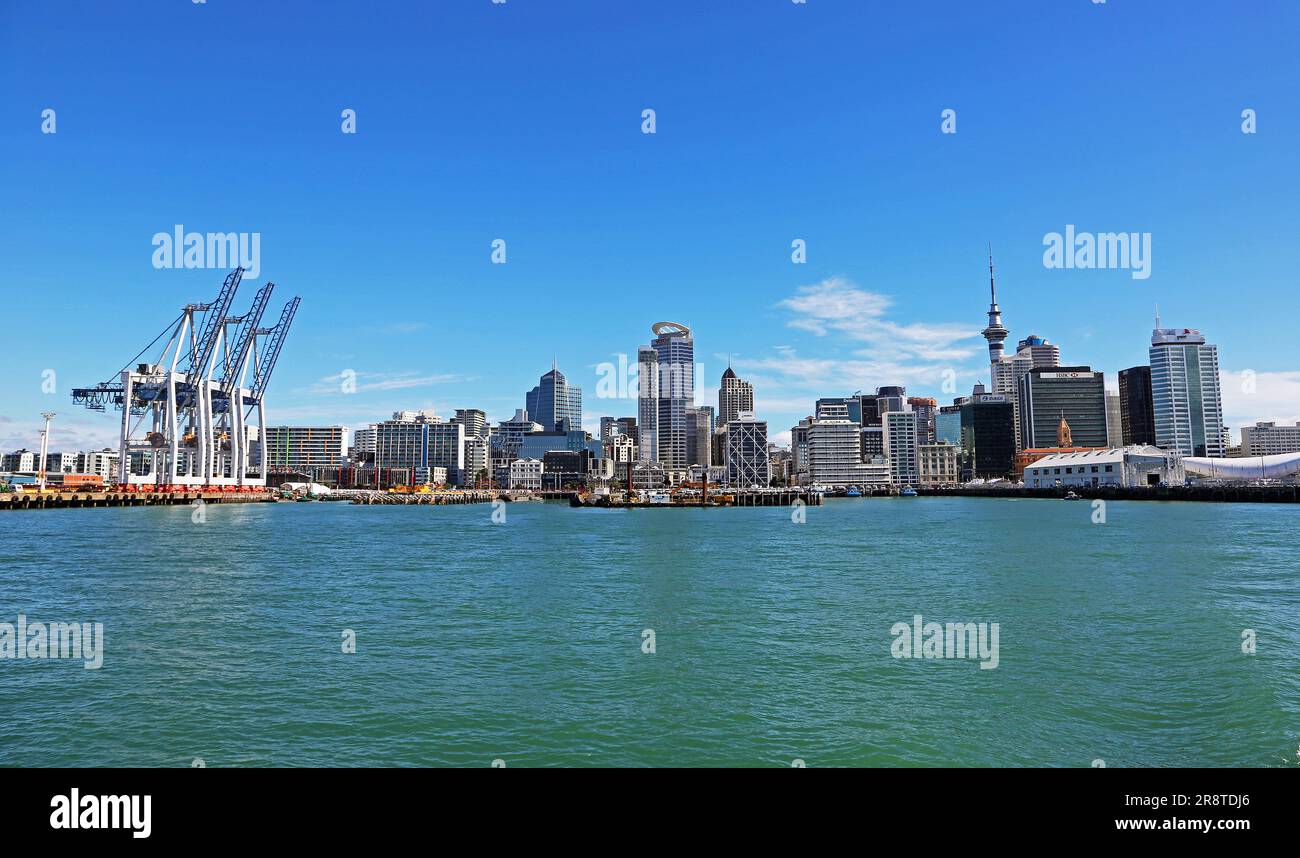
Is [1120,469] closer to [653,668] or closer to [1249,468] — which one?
[1249,468]

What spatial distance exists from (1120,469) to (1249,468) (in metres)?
18.3

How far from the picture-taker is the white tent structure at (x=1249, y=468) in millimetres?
118938

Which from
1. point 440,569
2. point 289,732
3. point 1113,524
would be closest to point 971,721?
point 289,732

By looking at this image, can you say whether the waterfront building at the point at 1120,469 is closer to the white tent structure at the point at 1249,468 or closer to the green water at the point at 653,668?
the white tent structure at the point at 1249,468

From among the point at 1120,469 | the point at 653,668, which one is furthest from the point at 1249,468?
the point at 653,668

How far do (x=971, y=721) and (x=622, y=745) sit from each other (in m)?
5.93

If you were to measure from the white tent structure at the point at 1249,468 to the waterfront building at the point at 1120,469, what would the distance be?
8.77ft

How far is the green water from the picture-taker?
11539 mm

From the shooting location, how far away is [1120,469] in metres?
135

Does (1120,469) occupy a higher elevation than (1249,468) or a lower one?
higher

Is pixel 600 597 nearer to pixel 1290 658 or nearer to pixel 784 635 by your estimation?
pixel 784 635

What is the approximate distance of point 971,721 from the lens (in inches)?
494
